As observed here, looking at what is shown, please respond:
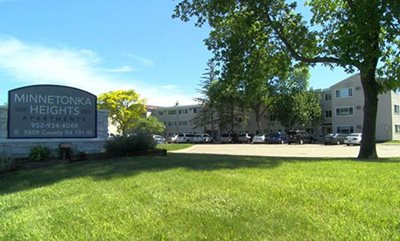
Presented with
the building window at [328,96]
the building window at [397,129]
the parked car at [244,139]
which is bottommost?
the parked car at [244,139]

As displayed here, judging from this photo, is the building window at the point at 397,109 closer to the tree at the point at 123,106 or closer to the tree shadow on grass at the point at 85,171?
the tree at the point at 123,106

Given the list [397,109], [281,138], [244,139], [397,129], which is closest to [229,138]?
[244,139]

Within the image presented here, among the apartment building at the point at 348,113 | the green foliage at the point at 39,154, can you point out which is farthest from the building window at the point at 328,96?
the green foliage at the point at 39,154

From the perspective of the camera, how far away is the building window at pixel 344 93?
6581cm

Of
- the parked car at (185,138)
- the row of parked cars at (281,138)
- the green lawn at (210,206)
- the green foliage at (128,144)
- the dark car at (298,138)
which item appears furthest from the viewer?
the parked car at (185,138)

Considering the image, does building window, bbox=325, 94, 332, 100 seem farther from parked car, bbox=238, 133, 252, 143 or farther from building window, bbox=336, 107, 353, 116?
parked car, bbox=238, 133, 252, 143

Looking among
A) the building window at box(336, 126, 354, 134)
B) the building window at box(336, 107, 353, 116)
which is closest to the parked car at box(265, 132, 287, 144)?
the building window at box(336, 126, 354, 134)

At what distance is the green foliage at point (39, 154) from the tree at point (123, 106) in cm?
6984

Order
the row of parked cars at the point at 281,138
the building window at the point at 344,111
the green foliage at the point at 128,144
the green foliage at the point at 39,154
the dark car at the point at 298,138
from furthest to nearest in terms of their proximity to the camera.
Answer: the building window at the point at 344,111, the dark car at the point at 298,138, the row of parked cars at the point at 281,138, the green foliage at the point at 128,144, the green foliage at the point at 39,154

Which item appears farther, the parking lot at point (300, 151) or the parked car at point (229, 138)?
the parked car at point (229, 138)

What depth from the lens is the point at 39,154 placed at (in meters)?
13.9

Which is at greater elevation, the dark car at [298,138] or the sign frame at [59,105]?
the sign frame at [59,105]

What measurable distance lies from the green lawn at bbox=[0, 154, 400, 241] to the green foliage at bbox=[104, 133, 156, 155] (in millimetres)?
4910

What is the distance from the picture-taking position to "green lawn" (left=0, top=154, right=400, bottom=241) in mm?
5266
